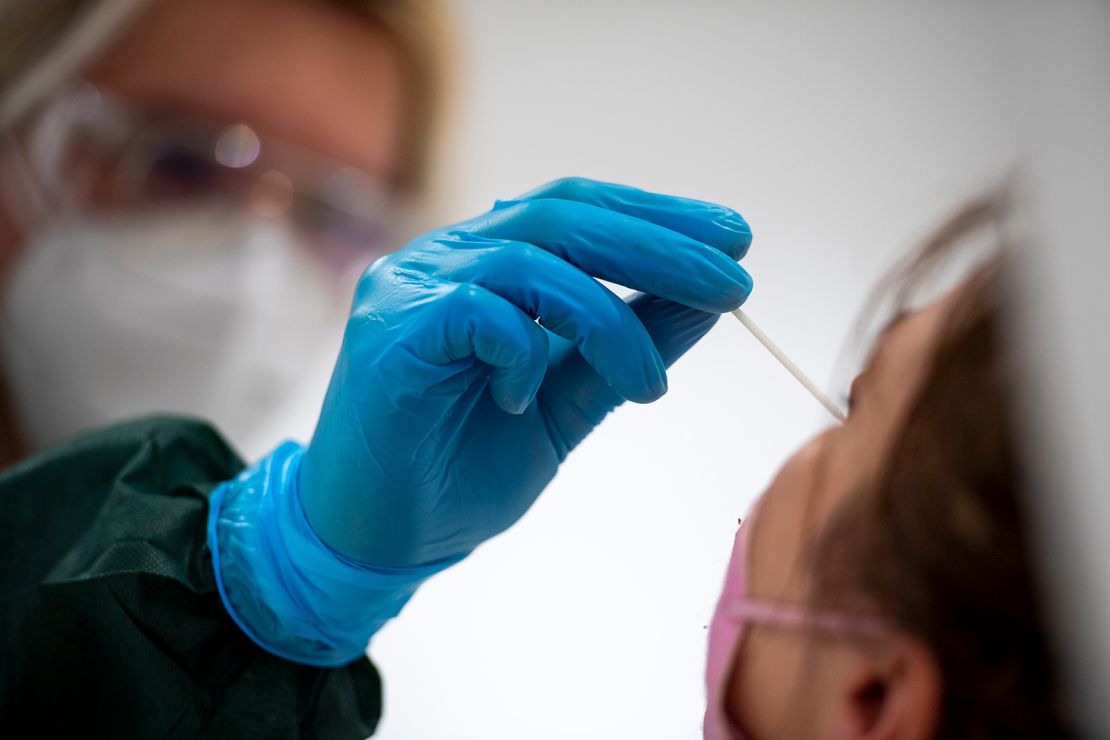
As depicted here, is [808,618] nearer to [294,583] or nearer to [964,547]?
[964,547]

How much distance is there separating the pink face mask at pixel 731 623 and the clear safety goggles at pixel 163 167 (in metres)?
1.25

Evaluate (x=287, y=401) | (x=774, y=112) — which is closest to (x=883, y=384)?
(x=774, y=112)

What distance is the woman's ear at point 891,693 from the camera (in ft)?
1.70

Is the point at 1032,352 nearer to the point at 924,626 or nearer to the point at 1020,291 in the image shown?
the point at 1020,291

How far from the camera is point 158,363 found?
155cm

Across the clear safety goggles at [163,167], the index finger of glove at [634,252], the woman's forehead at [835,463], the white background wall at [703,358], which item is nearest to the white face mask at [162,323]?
the clear safety goggles at [163,167]

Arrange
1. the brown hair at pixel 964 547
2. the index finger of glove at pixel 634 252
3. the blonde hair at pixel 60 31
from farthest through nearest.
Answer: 1. the blonde hair at pixel 60 31
2. the index finger of glove at pixel 634 252
3. the brown hair at pixel 964 547

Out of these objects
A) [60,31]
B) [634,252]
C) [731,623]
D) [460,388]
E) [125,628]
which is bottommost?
[125,628]

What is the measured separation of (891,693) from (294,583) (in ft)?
1.67

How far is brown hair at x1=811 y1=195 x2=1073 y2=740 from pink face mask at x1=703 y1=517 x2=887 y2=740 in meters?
0.04

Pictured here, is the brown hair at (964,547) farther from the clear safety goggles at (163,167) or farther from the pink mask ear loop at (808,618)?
the clear safety goggles at (163,167)

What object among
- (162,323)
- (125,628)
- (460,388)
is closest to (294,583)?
(125,628)

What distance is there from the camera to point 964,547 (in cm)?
51

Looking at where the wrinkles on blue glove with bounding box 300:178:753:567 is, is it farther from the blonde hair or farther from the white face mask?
the blonde hair
